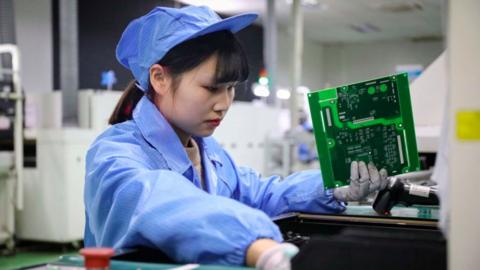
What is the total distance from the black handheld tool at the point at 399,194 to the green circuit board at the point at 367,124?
2.6 inches

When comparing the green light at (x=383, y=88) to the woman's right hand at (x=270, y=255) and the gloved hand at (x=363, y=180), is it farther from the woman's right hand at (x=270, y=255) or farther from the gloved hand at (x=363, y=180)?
the woman's right hand at (x=270, y=255)

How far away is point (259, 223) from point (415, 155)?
0.48 m

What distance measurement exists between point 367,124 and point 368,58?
10.9 m

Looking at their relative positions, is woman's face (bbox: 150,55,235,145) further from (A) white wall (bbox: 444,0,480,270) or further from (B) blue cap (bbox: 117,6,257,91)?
(A) white wall (bbox: 444,0,480,270)

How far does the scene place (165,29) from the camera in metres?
1.15

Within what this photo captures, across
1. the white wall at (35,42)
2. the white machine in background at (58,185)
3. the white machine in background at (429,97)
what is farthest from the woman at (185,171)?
the white wall at (35,42)

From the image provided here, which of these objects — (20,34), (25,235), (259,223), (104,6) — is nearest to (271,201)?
(259,223)

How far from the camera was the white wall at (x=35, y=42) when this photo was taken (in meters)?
6.03

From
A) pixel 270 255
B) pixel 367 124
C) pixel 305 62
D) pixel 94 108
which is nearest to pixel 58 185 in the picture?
pixel 94 108

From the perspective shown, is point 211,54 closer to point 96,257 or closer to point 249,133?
point 96,257

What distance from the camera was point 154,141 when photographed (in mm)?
1153

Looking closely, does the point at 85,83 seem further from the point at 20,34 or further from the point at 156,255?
the point at 156,255

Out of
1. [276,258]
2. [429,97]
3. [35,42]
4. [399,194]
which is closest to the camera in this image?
[276,258]

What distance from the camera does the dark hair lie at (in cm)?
114
